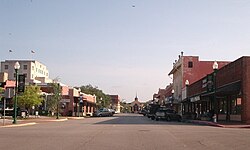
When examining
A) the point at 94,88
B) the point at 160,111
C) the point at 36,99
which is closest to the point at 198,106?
the point at 160,111

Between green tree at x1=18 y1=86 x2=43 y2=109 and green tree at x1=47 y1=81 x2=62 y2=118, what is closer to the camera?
green tree at x1=18 y1=86 x2=43 y2=109

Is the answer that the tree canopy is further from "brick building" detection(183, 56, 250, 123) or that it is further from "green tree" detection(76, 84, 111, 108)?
"green tree" detection(76, 84, 111, 108)

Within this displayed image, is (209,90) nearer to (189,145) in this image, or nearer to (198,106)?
(198,106)

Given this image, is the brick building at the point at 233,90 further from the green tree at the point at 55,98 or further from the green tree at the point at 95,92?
the green tree at the point at 95,92

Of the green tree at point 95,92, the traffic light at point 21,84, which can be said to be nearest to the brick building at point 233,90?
the traffic light at point 21,84

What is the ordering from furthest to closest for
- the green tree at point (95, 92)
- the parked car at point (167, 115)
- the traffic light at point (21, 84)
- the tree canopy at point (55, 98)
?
the green tree at point (95, 92) → the tree canopy at point (55, 98) → the parked car at point (167, 115) → the traffic light at point (21, 84)

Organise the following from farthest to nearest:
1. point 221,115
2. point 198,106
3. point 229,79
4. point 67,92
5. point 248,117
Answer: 1. point 67,92
2. point 198,106
3. point 221,115
4. point 229,79
5. point 248,117

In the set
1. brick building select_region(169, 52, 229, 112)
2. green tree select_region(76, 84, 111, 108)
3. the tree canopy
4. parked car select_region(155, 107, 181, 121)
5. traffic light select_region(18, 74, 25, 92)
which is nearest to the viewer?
traffic light select_region(18, 74, 25, 92)

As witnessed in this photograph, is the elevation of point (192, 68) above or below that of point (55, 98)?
above

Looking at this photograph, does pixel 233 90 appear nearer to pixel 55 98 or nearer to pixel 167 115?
pixel 167 115

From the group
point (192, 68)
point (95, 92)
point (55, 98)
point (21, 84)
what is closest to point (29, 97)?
point (55, 98)

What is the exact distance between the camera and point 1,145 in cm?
1711

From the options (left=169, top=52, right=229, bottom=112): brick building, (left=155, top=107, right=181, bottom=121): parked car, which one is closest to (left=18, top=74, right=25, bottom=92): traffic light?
(left=155, top=107, right=181, bottom=121): parked car

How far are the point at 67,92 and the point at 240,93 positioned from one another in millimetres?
50526
